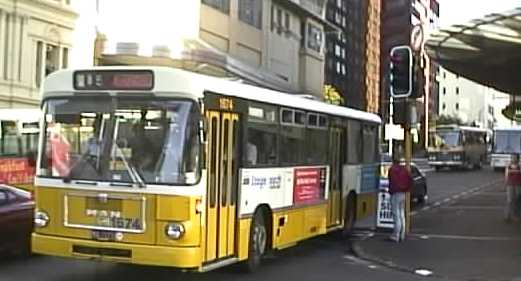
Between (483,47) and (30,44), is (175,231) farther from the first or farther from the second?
(30,44)

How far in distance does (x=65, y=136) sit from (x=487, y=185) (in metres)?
34.3

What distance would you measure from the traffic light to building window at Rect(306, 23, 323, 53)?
6492cm

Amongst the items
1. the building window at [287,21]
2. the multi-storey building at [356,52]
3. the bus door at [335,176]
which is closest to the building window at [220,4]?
the building window at [287,21]

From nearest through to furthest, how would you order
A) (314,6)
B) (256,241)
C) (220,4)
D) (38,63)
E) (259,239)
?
(256,241), (259,239), (38,63), (220,4), (314,6)

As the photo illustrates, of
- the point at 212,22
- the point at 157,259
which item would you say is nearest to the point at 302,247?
the point at 157,259

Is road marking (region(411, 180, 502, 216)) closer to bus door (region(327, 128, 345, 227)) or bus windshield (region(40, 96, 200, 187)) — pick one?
bus door (region(327, 128, 345, 227))

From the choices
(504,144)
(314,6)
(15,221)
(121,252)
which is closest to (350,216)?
(15,221)

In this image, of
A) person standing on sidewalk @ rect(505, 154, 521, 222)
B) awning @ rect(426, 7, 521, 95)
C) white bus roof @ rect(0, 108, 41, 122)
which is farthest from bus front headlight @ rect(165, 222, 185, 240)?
person standing on sidewalk @ rect(505, 154, 521, 222)

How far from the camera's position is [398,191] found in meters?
17.2

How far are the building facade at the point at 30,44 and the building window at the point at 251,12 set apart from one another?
1993 cm

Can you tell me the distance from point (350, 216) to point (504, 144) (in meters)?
44.0

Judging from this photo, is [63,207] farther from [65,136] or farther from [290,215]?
[290,215]

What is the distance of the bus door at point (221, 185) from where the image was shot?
37.8ft

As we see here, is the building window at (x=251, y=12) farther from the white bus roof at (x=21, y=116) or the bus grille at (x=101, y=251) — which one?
the bus grille at (x=101, y=251)
